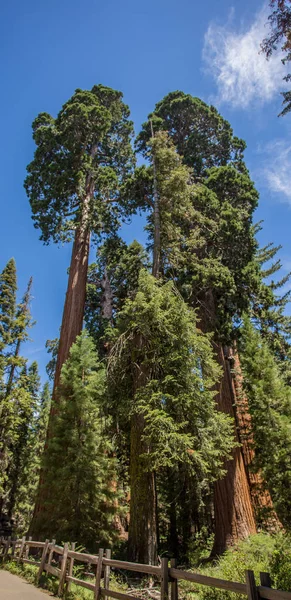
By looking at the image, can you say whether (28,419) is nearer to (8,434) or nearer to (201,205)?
(8,434)

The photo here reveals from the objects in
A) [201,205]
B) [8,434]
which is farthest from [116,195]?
[8,434]

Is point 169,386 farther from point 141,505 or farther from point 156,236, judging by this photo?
point 156,236

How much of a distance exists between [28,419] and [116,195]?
16.6 metres

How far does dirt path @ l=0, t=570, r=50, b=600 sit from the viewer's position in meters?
6.00

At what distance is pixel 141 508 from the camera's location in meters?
8.48

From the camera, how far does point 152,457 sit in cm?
802

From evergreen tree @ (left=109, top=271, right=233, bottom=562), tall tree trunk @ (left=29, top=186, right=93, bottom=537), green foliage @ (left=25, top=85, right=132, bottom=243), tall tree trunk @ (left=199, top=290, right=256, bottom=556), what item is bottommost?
tall tree trunk @ (left=199, top=290, right=256, bottom=556)

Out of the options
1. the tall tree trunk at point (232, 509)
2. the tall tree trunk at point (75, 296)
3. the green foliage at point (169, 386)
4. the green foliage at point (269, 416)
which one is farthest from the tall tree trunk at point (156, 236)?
the green foliage at point (269, 416)

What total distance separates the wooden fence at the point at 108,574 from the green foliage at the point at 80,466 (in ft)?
2.85

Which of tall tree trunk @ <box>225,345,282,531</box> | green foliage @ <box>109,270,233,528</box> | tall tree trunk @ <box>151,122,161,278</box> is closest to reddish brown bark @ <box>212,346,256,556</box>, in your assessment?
tall tree trunk @ <box>225,345,282,531</box>

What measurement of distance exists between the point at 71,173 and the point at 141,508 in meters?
14.5

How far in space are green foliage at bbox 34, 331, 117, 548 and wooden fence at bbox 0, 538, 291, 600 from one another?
2.85 feet

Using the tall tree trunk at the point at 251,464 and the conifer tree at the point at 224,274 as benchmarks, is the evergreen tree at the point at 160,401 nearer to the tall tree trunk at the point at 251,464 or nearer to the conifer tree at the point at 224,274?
the conifer tree at the point at 224,274

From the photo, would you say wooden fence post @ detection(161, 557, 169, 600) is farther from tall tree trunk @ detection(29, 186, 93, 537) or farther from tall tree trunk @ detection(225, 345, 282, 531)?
tall tree trunk @ detection(225, 345, 282, 531)
